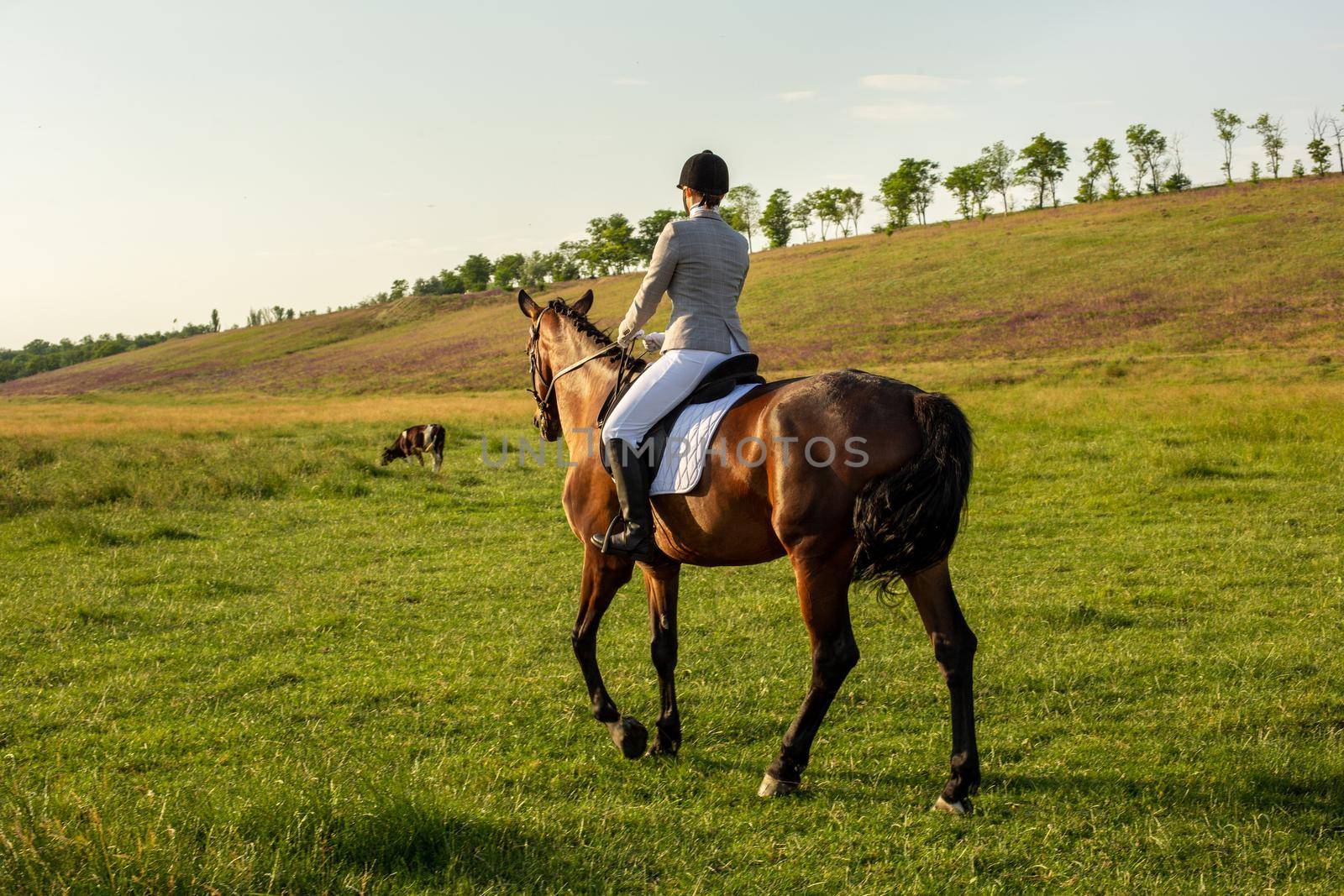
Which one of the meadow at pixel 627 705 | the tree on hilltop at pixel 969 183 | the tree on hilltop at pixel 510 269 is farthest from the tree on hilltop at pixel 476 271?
the meadow at pixel 627 705

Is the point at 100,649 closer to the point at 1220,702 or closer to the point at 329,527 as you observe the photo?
the point at 329,527

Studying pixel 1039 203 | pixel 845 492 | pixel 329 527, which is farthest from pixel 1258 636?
pixel 1039 203

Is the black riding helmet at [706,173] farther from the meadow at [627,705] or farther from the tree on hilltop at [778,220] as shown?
the tree on hilltop at [778,220]

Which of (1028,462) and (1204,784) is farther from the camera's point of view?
(1028,462)

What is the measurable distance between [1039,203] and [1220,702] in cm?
10447

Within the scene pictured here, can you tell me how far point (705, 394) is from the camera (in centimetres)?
529

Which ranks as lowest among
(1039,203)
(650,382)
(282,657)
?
(282,657)

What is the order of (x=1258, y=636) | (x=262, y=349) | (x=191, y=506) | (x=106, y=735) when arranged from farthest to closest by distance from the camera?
(x=262, y=349)
(x=191, y=506)
(x=1258, y=636)
(x=106, y=735)

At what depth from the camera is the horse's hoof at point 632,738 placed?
17.1 ft

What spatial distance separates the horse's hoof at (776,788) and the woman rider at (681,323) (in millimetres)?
1424

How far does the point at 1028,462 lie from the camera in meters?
15.2

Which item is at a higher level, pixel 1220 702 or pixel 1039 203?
pixel 1039 203

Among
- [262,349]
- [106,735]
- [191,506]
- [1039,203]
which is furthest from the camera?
[1039,203]

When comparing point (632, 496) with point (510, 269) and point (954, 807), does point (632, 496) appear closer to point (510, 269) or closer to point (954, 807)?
point (954, 807)
